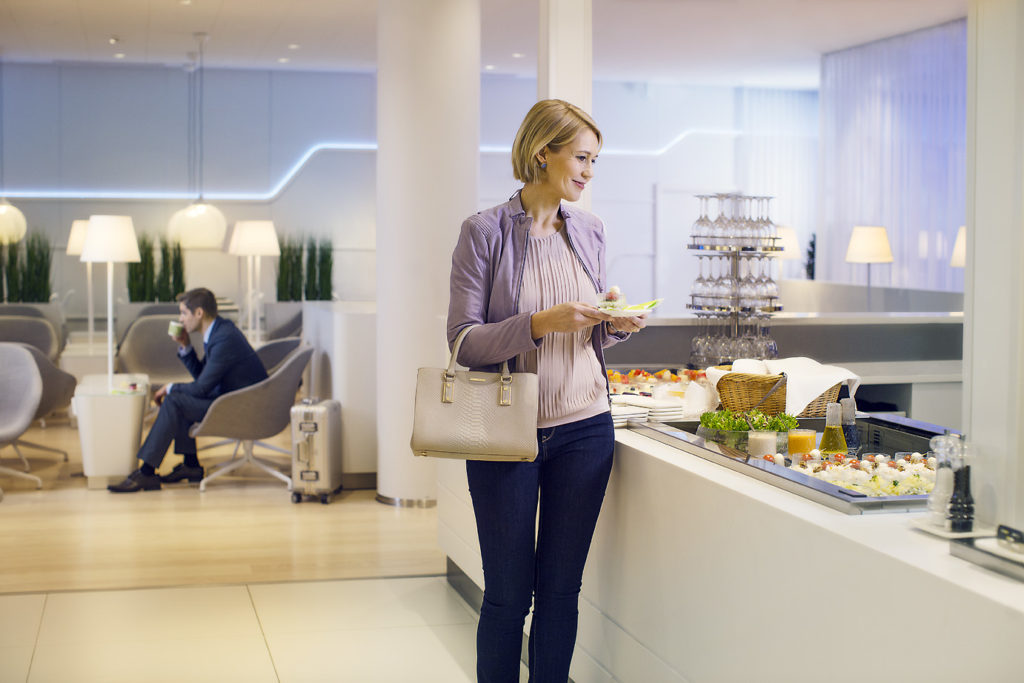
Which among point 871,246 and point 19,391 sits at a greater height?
point 871,246

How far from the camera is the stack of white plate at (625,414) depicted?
3.18 meters

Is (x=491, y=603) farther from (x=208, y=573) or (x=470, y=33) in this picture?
(x=470, y=33)

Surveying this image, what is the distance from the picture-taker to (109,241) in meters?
6.57

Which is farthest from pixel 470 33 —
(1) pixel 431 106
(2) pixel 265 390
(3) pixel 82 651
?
(3) pixel 82 651

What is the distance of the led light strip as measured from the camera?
11651mm

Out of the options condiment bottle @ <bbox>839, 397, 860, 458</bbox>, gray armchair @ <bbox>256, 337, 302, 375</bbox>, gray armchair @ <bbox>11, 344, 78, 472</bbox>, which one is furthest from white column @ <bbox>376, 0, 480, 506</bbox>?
condiment bottle @ <bbox>839, 397, 860, 458</bbox>

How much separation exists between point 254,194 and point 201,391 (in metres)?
6.24

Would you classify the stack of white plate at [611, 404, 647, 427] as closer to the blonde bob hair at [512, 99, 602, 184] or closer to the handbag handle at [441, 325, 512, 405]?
the handbag handle at [441, 325, 512, 405]

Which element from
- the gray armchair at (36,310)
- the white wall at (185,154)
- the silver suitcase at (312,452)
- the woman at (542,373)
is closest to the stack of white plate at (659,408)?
the woman at (542,373)

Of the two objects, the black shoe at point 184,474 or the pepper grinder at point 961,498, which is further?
the black shoe at point 184,474

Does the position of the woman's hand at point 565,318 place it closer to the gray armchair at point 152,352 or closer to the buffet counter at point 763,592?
the buffet counter at point 763,592

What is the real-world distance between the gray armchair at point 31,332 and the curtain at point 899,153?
7.52 meters

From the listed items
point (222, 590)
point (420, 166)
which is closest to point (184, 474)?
point (222, 590)

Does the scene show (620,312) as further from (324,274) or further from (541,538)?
(324,274)
